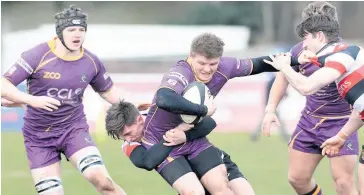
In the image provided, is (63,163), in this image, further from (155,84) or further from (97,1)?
(97,1)

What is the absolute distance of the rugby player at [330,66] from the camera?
25.3 ft

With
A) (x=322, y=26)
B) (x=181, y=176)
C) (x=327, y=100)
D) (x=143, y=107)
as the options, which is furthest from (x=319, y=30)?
(x=143, y=107)

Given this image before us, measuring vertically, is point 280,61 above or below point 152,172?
above

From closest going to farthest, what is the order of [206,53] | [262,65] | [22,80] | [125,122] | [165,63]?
[206,53]
[125,122]
[262,65]
[22,80]
[165,63]

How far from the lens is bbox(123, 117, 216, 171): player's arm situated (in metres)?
7.97

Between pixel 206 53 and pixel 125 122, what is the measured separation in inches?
41.8

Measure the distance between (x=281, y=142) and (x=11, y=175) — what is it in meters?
5.49

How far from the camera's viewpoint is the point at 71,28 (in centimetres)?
875

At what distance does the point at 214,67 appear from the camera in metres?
7.82

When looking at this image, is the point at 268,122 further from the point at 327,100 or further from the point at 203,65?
the point at 203,65

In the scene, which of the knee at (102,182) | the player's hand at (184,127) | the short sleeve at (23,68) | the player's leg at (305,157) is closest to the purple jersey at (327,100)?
the player's leg at (305,157)

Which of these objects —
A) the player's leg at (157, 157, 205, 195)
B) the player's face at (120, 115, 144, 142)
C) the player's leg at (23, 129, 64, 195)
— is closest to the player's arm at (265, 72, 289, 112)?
the player's leg at (157, 157, 205, 195)

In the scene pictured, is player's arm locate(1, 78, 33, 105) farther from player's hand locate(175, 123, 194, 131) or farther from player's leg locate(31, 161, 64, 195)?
player's hand locate(175, 123, 194, 131)

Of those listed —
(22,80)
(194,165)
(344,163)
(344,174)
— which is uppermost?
(22,80)
